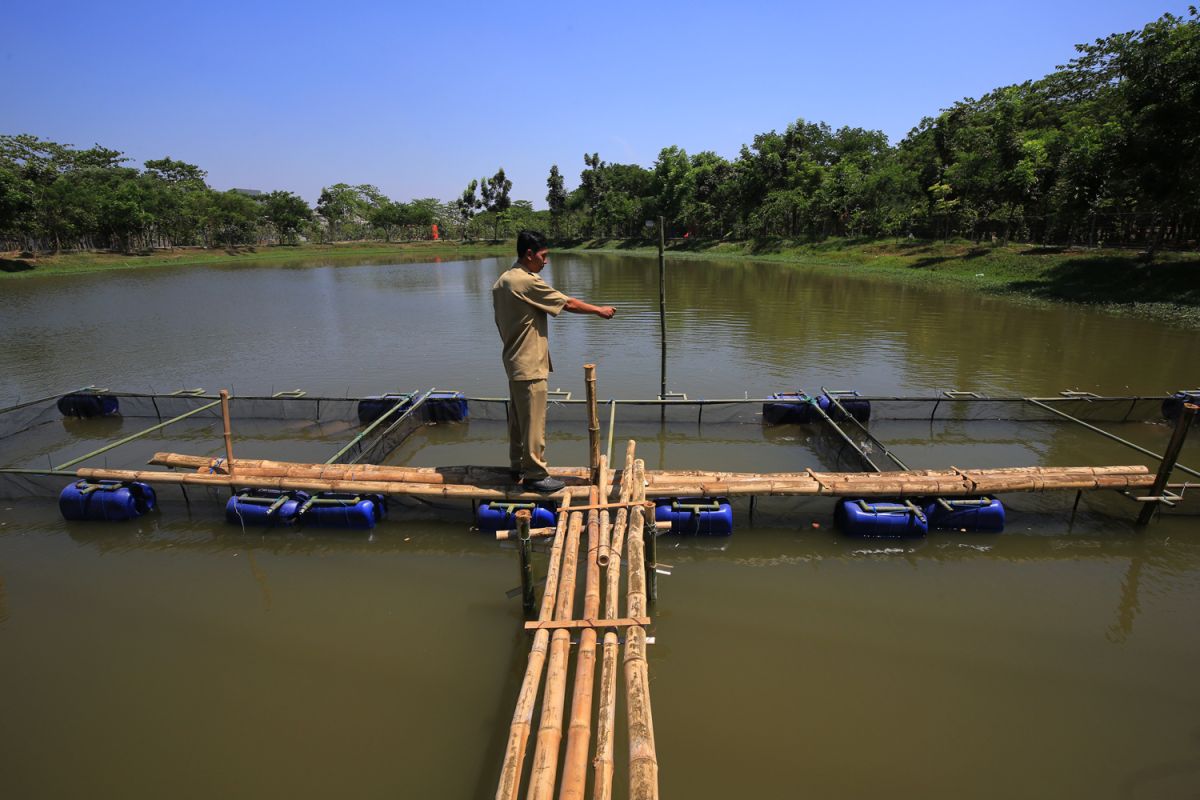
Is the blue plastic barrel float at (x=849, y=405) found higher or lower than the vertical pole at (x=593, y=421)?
lower

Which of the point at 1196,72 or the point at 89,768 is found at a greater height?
the point at 1196,72

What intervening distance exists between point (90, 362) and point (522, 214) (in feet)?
275

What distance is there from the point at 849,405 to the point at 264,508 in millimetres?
8376

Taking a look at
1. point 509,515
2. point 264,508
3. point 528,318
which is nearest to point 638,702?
point 528,318

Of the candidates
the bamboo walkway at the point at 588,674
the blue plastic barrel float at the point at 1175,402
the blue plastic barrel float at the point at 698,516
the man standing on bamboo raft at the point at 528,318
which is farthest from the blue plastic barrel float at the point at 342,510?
the blue plastic barrel float at the point at 1175,402

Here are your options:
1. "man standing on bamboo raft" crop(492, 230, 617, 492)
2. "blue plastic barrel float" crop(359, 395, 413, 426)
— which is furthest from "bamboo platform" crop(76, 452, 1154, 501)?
"blue plastic barrel float" crop(359, 395, 413, 426)

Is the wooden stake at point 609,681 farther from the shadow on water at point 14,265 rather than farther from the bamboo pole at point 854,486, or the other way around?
the shadow on water at point 14,265

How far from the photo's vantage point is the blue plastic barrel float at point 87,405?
10230 millimetres

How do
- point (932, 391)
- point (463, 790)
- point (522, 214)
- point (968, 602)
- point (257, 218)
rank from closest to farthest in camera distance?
point (463, 790)
point (968, 602)
point (932, 391)
point (257, 218)
point (522, 214)

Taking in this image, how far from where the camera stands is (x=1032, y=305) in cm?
2044

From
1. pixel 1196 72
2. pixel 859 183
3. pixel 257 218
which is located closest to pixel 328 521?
pixel 1196 72

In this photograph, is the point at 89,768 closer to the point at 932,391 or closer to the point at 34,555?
the point at 34,555

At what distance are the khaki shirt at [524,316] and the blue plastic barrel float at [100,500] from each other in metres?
4.87

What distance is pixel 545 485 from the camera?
18.3 feet
